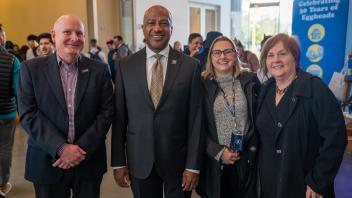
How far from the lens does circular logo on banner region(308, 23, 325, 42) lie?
5.54 m

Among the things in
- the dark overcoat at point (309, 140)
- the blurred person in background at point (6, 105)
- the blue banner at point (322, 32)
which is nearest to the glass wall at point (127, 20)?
the blue banner at point (322, 32)

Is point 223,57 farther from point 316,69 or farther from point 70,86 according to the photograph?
point 316,69

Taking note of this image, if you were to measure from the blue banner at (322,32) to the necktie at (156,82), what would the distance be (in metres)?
4.44

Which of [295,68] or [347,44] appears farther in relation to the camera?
[347,44]

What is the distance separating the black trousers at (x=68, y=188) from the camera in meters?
2.02

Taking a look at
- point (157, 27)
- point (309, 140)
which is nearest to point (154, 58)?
point (157, 27)

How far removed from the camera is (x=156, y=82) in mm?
2014

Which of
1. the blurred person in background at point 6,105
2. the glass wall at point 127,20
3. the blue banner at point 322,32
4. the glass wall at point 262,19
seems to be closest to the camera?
the blurred person in background at point 6,105

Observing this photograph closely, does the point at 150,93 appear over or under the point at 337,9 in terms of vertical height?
under

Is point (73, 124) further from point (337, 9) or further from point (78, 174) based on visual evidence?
point (337, 9)

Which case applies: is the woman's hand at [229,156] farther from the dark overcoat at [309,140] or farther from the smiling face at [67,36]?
the smiling face at [67,36]

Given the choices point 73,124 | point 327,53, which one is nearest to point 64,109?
point 73,124

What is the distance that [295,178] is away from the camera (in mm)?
1938

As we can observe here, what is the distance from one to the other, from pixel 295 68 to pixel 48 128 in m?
1.56
